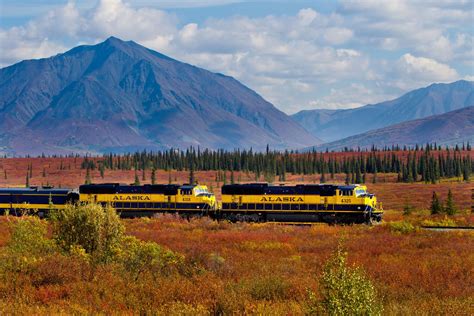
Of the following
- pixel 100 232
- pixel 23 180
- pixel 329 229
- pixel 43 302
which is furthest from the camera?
pixel 23 180

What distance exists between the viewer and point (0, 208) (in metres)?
68.8

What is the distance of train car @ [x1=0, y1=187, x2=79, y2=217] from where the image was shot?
219 ft

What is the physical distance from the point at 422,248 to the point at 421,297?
15.6 meters

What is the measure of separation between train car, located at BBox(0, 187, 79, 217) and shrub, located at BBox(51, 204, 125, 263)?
38.2 meters

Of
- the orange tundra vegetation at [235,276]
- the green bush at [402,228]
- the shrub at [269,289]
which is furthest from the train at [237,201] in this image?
the shrub at [269,289]

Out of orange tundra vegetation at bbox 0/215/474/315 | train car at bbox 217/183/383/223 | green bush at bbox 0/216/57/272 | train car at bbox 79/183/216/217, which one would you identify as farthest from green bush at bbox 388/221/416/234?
green bush at bbox 0/216/57/272

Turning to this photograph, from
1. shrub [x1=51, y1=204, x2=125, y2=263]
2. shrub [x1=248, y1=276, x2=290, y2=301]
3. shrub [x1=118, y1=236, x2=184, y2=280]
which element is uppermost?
shrub [x1=51, y1=204, x2=125, y2=263]

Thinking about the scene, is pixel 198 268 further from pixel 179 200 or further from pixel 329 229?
pixel 179 200

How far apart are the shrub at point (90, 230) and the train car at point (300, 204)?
32.3 metres

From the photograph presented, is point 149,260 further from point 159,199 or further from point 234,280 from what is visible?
point 159,199

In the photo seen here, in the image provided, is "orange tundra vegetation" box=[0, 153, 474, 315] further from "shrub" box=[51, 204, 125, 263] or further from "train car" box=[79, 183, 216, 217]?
"train car" box=[79, 183, 216, 217]

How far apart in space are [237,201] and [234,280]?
37.4 meters

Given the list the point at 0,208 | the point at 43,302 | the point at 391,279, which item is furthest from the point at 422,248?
the point at 0,208

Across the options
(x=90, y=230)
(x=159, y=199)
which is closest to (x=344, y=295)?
(x=90, y=230)
